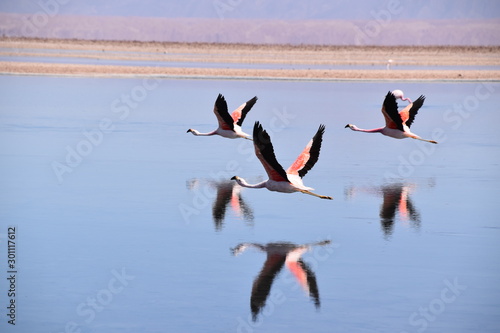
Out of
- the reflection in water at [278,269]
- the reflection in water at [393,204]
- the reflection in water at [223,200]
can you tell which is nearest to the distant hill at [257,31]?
the reflection in water at [223,200]

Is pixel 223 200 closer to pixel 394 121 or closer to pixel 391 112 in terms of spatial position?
pixel 391 112

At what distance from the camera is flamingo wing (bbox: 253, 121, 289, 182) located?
442 inches

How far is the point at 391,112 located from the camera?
18906mm

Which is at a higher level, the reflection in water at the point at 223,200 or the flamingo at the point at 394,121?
the flamingo at the point at 394,121

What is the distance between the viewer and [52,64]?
165 feet

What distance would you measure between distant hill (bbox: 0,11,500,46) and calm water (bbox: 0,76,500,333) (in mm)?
154842

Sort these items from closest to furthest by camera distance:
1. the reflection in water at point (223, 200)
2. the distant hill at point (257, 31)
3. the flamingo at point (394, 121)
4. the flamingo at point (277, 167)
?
1. the flamingo at point (277, 167)
2. the reflection in water at point (223, 200)
3. the flamingo at point (394, 121)
4. the distant hill at point (257, 31)

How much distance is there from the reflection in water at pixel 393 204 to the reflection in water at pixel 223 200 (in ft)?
5.20

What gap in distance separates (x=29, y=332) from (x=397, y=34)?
17718 centimetres

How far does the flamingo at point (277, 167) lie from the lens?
11.4 metres

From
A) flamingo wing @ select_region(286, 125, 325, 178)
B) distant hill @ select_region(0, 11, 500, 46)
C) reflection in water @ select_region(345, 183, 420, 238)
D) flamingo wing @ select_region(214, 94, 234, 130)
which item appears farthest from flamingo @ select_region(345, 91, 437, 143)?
distant hill @ select_region(0, 11, 500, 46)

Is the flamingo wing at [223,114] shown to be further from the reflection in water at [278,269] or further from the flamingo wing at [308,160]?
the reflection in water at [278,269]

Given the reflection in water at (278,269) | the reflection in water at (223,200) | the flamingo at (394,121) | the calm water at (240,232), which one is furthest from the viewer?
the flamingo at (394,121)

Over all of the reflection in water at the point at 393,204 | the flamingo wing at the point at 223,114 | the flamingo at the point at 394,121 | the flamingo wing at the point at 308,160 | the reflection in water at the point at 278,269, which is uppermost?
the flamingo wing at the point at 223,114
